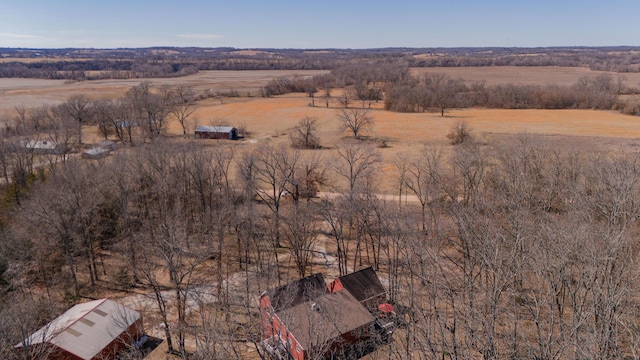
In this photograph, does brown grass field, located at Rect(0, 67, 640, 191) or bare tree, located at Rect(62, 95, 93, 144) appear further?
bare tree, located at Rect(62, 95, 93, 144)

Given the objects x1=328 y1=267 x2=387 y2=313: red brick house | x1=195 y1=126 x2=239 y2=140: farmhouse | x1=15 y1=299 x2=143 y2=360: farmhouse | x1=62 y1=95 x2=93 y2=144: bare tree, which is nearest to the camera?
x1=15 y1=299 x2=143 y2=360: farmhouse

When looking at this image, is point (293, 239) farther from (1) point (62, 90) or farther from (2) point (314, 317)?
(1) point (62, 90)

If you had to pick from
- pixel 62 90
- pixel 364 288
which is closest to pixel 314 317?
pixel 364 288

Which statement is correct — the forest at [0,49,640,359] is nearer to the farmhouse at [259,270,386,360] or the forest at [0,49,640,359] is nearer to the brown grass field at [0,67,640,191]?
the farmhouse at [259,270,386,360]

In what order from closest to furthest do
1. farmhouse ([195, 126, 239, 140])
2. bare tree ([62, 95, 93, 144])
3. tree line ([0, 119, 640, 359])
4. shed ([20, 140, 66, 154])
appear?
tree line ([0, 119, 640, 359]) → shed ([20, 140, 66, 154]) → farmhouse ([195, 126, 239, 140]) → bare tree ([62, 95, 93, 144])

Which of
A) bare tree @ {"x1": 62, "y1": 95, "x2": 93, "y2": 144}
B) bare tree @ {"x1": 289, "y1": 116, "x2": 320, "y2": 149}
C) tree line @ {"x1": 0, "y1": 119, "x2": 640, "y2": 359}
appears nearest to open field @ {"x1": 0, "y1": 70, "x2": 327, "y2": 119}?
bare tree @ {"x1": 62, "y1": 95, "x2": 93, "y2": 144}

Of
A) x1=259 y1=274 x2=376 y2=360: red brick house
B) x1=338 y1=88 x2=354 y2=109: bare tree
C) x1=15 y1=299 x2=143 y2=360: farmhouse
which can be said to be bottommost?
x1=15 y1=299 x2=143 y2=360: farmhouse

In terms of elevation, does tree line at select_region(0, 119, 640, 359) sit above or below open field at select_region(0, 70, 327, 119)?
below
